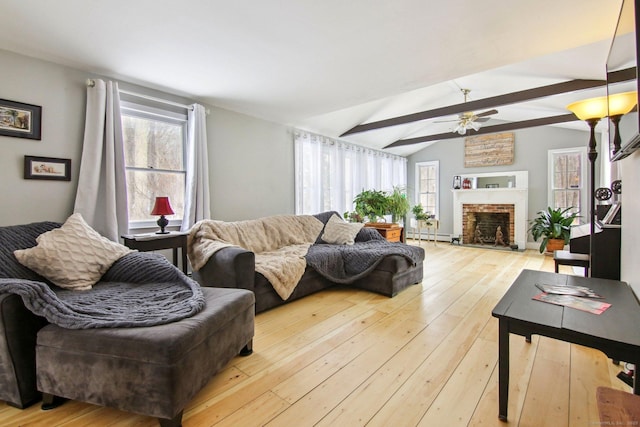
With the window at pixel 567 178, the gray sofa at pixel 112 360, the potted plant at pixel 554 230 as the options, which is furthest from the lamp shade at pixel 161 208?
the window at pixel 567 178

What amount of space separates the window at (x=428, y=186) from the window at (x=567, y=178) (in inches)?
94.8

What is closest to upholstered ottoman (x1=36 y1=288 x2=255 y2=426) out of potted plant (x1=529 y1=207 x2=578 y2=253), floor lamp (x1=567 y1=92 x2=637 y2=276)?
floor lamp (x1=567 y1=92 x2=637 y2=276)

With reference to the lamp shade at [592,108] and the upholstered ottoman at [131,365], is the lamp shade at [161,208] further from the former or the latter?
the lamp shade at [592,108]

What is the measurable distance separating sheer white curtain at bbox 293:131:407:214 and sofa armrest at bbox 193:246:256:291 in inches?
97.8

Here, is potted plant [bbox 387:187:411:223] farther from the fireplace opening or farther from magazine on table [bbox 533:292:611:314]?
magazine on table [bbox 533:292:611:314]

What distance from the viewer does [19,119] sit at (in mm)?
2506

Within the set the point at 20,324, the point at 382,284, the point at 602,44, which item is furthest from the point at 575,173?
the point at 20,324

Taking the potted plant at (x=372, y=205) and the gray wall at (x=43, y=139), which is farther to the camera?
the potted plant at (x=372, y=205)

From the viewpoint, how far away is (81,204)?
2762 millimetres

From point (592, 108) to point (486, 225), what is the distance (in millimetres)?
5296

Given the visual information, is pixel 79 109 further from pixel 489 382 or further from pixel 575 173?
pixel 575 173

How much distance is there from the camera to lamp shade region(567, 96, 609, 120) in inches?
92.8

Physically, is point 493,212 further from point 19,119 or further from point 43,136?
point 19,119

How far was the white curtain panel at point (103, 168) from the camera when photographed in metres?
2.79
